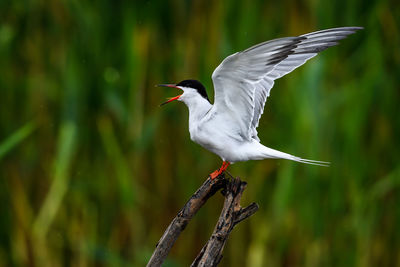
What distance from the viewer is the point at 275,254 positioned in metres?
2.46

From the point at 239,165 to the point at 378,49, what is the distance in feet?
2.39

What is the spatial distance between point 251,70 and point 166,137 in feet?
3.22

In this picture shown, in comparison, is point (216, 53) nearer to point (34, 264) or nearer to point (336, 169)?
point (336, 169)

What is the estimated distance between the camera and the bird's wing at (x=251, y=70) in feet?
5.11

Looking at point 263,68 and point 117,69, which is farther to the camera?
point 117,69

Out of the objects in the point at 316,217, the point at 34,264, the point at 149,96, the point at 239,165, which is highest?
the point at 149,96

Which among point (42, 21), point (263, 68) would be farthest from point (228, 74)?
point (42, 21)

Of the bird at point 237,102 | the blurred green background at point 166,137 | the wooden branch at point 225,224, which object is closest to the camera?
the wooden branch at point 225,224

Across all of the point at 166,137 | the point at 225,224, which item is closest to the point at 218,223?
the point at 225,224

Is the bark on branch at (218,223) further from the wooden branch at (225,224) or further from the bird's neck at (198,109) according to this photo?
the bird's neck at (198,109)

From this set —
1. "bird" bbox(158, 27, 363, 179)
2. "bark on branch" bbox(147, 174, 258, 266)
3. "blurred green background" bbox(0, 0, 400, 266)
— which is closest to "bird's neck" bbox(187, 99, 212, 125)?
"bird" bbox(158, 27, 363, 179)

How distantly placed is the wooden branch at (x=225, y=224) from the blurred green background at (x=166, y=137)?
0.75 meters

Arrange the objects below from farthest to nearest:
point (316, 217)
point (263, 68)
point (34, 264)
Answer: point (34, 264), point (316, 217), point (263, 68)

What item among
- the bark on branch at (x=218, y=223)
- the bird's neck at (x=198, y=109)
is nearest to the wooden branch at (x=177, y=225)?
the bark on branch at (x=218, y=223)
